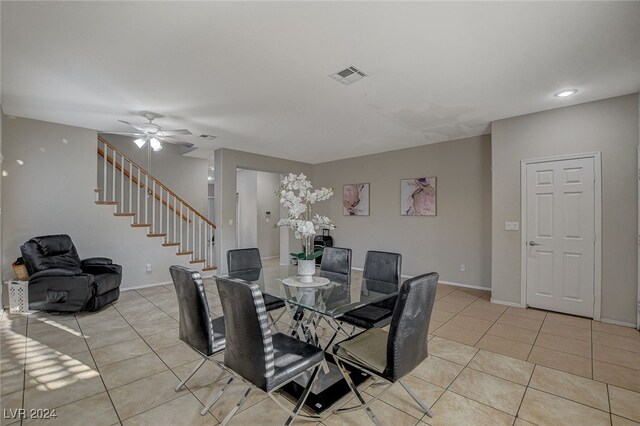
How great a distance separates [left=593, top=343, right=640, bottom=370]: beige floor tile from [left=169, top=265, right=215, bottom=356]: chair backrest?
3.33m

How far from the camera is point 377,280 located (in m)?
3.03

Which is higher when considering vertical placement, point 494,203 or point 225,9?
point 225,9

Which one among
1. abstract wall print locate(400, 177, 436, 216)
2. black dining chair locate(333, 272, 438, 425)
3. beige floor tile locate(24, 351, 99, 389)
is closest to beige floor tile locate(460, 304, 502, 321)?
abstract wall print locate(400, 177, 436, 216)

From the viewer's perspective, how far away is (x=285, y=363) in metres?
1.70

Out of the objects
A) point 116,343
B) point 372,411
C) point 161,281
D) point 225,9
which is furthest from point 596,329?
point 161,281

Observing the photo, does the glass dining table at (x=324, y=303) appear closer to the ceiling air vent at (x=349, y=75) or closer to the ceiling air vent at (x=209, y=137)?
the ceiling air vent at (x=349, y=75)

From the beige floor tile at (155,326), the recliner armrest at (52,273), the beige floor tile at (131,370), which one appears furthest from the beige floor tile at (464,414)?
the recliner armrest at (52,273)

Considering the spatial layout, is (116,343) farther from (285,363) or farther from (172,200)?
(172,200)

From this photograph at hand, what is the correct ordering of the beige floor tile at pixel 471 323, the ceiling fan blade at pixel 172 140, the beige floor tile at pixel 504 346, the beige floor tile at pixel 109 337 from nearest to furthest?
the beige floor tile at pixel 504 346 < the beige floor tile at pixel 109 337 < the beige floor tile at pixel 471 323 < the ceiling fan blade at pixel 172 140

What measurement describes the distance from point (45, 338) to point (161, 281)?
2.37 m

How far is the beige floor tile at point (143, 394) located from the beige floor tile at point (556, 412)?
2378 mm

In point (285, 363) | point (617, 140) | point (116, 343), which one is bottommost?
point (116, 343)

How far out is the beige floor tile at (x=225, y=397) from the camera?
1.95 m

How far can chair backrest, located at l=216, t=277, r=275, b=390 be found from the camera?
1505 millimetres
